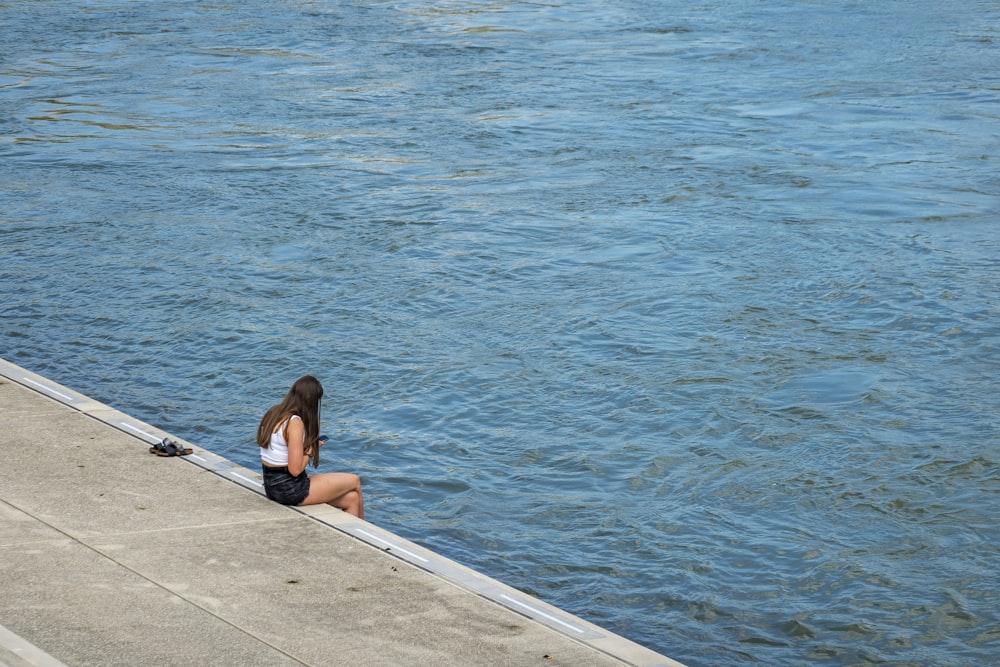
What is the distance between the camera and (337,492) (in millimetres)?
8852

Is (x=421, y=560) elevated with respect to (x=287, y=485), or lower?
lower

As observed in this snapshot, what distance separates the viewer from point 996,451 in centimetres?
1110

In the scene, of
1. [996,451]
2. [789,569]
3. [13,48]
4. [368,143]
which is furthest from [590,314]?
[13,48]

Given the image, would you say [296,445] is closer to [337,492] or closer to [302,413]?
[302,413]

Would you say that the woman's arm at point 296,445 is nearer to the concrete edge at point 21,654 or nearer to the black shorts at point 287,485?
the black shorts at point 287,485

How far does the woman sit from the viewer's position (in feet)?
28.1

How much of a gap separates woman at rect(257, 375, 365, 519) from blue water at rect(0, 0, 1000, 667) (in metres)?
1.17

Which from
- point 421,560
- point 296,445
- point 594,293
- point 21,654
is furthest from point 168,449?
point 594,293

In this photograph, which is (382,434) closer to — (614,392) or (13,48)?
(614,392)

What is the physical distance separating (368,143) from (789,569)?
13.4m

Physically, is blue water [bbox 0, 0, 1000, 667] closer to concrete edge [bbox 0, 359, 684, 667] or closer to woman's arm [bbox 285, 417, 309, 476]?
concrete edge [bbox 0, 359, 684, 667]

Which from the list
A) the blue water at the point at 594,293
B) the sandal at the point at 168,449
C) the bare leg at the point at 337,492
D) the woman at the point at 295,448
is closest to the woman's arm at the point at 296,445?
the woman at the point at 295,448

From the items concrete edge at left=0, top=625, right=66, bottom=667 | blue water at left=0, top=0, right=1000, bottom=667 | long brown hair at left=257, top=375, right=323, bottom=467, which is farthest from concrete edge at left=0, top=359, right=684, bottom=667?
blue water at left=0, top=0, right=1000, bottom=667

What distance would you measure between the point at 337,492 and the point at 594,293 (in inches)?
265
